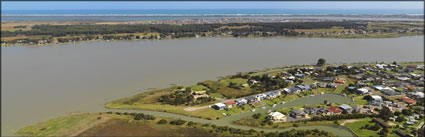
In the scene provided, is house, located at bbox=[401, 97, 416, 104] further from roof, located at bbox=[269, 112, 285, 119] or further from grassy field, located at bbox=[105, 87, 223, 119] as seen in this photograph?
grassy field, located at bbox=[105, 87, 223, 119]

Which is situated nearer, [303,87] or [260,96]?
[260,96]

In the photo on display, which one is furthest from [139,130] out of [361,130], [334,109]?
[361,130]

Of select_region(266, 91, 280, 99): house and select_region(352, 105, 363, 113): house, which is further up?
select_region(266, 91, 280, 99): house

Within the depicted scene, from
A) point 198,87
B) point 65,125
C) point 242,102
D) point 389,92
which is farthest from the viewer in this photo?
point 198,87

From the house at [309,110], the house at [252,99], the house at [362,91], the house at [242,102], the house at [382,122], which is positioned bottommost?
the house at [382,122]

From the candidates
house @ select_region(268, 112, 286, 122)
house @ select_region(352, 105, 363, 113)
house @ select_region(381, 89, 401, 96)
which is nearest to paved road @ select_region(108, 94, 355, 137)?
house @ select_region(268, 112, 286, 122)

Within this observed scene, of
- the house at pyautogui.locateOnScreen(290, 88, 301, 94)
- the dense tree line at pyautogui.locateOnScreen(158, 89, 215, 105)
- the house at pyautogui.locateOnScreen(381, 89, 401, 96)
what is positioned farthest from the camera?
the house at pyautogui.locateOnScreen(290, 88, 301, 94)

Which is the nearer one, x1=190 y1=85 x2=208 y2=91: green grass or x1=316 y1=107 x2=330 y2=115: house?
x1=316 y1=107 x2=330 y2=115: house

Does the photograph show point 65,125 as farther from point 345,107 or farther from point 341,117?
point 345,107

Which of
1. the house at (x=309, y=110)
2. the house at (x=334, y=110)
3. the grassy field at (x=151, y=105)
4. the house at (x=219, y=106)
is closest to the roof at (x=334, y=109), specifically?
the house at (x=334, y=110)

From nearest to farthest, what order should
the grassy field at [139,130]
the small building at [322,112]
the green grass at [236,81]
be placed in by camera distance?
the grassy field at [139,130]
the small building at [322,112]
the green grass at [236,81]

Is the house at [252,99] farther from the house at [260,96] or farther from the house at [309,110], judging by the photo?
the house at [309,110]
